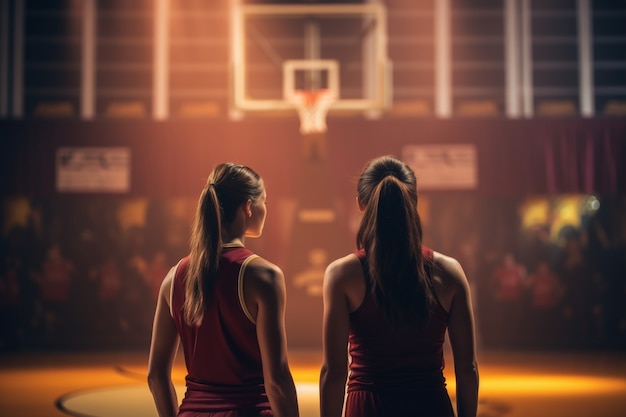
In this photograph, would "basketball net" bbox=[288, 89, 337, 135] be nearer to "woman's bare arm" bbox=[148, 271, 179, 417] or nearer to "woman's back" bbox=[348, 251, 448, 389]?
"woman's bare arm" bbox=[148, 271, 179, 417]

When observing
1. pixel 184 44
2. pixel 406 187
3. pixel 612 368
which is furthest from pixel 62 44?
pixel 406 187

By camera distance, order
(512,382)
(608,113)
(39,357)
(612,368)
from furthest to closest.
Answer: (608,113) < (39,357) < (612,368) < (512,382)

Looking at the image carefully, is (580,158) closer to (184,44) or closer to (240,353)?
(184,44)

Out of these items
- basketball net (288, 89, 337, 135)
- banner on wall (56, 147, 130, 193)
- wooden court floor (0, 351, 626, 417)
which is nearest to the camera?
wooden court floor (0, 351, 626, 417)

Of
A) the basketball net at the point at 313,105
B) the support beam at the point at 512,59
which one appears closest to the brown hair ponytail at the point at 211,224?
the basketball net at the point at 313,105

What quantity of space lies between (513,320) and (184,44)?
627cm

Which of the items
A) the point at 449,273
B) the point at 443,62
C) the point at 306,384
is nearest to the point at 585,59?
the point at 443,62

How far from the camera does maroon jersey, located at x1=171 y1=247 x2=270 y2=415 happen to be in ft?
6.48

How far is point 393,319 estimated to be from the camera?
77.5 inches

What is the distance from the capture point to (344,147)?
1062cm

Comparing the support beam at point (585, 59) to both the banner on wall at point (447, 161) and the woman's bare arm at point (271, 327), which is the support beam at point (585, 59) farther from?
the woman's bare arm at point (271, 327)

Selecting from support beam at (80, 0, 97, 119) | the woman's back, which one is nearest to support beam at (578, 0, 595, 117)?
support beam at (80, 0, 97, 119)

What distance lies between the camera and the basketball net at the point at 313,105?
32.8ft

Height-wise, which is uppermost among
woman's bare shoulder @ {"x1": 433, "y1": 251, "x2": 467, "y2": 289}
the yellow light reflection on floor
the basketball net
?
the basketball net
